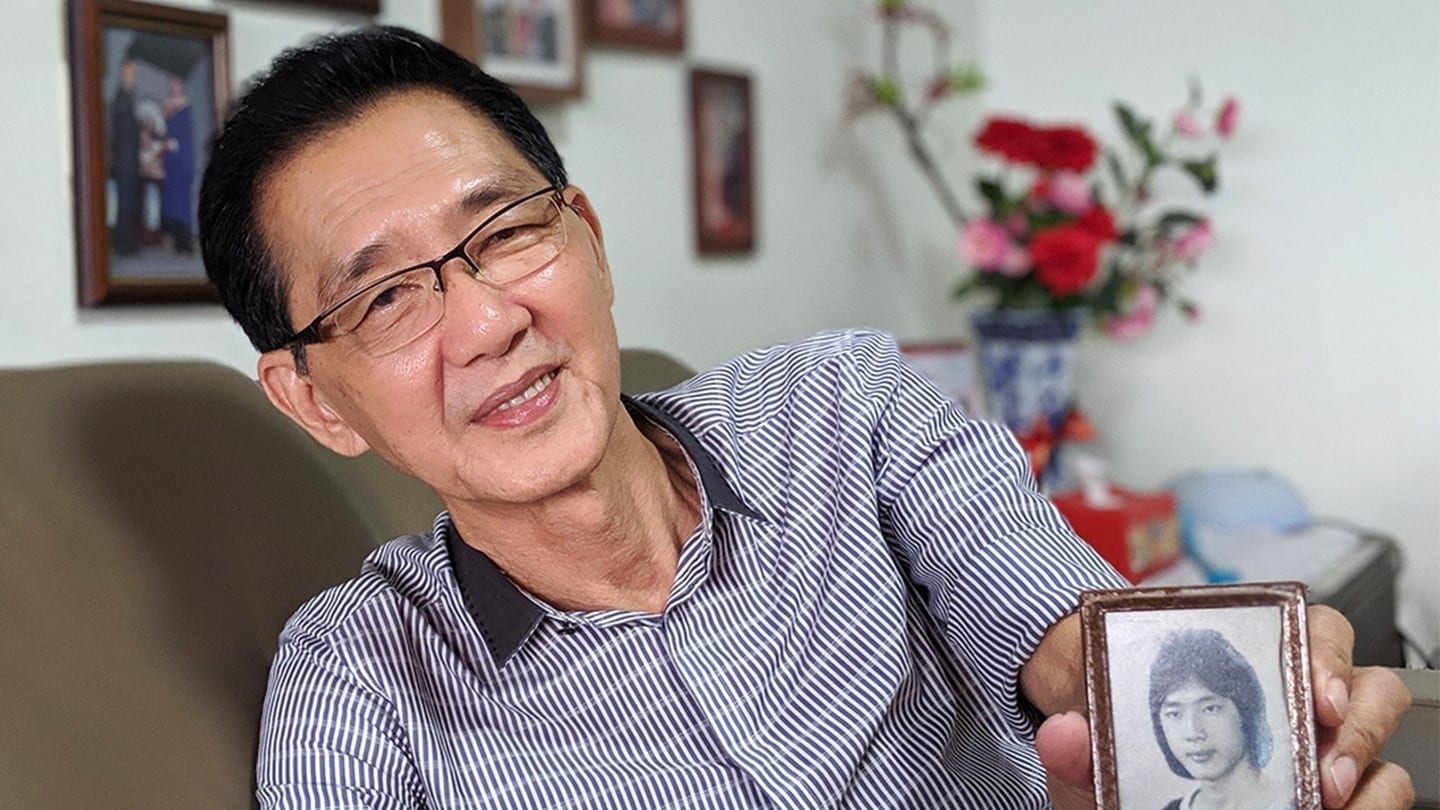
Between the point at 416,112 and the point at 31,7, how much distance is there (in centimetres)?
58

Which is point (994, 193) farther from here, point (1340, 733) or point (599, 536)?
point (1340, 733)

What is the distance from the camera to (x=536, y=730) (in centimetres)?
118

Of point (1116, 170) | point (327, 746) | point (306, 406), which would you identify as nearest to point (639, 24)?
point (1116, 170)

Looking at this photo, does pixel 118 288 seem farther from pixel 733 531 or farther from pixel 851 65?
pixel 851 65

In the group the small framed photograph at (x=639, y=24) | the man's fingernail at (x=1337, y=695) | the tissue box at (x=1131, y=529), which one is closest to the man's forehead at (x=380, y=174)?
the man's fingernail at (x=1337, y=695)

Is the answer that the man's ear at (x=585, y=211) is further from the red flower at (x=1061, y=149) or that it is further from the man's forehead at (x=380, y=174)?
the red flower at (x=1061, y=149)

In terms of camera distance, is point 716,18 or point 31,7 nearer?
point 31,7

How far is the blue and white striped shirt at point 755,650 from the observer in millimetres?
1159

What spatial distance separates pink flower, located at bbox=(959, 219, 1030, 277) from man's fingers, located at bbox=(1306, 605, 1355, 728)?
179cm

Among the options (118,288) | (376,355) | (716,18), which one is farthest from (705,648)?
(716,18)

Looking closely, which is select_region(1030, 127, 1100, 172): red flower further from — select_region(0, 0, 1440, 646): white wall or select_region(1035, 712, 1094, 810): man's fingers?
select_region(1035, 712, 1094, 810): man's fingers

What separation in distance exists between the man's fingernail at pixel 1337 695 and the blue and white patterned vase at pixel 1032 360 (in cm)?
191

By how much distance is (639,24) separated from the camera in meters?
2.36

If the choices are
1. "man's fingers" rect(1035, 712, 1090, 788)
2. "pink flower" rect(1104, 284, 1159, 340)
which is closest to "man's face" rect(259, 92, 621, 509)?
"man's fingers" rect(1035, 712, 1090, 788)
